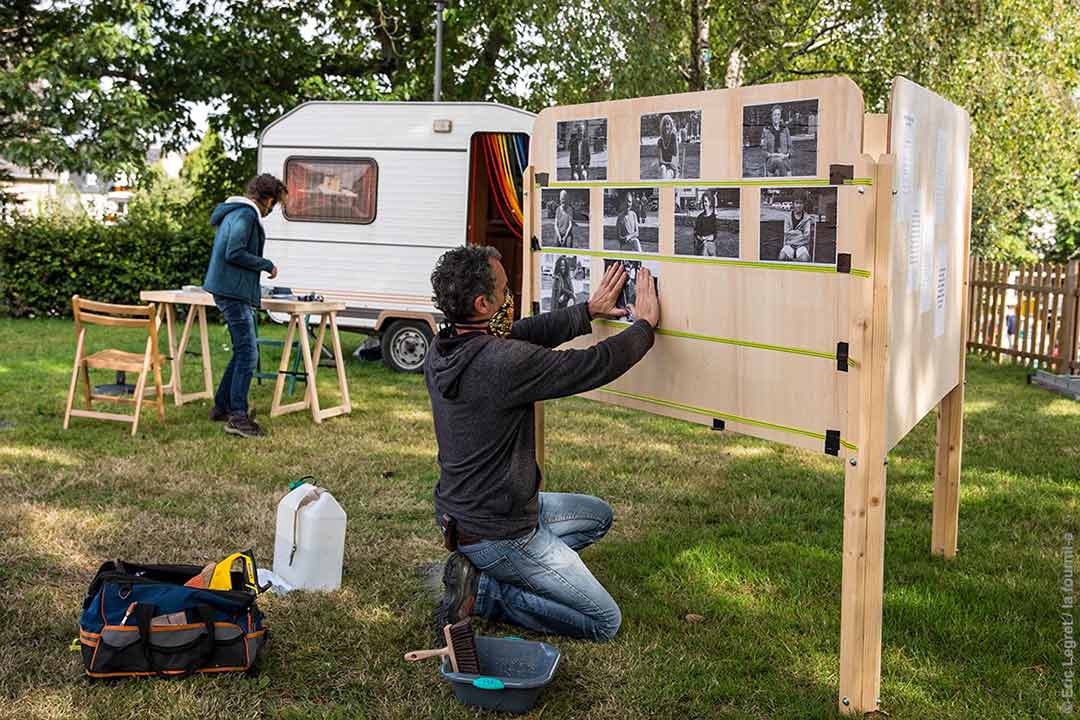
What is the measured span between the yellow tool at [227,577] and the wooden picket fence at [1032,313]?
868 cm

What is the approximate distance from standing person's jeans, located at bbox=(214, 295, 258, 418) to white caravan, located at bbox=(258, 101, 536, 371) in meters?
2.82

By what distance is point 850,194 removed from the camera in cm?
324

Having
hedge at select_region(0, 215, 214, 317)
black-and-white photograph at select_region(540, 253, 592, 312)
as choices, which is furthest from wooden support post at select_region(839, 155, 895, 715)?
hedge at select_region(0, 215, 214, 317)

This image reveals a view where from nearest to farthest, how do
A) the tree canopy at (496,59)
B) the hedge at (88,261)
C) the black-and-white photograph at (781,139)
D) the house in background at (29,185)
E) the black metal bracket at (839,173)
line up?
the black metal bracket at (839,173) → the black-and-white photograph at (781,139) → the tree canopy at (496,59) → the hedge at (88,261) → the house in background at (29,185)

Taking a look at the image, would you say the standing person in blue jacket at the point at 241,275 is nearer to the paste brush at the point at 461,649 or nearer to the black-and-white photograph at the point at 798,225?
the paste brush at the point at 461,649

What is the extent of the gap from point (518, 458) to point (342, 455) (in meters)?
3.49

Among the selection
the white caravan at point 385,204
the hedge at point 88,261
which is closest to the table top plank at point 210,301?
the white caravan at point 385,204

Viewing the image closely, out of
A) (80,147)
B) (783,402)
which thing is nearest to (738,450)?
(783,402)

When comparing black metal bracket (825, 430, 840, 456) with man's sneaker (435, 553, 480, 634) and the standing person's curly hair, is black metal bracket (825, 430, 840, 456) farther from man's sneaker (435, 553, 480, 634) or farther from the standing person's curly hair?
the standing person's curly hair

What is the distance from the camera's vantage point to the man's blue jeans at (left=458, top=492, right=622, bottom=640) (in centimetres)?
401

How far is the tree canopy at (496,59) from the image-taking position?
1498 centimetres

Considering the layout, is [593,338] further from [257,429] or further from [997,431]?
[997,431]

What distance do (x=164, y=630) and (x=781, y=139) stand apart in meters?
2.62

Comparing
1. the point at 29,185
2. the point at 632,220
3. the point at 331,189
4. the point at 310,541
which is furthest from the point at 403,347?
the point at 29,185
